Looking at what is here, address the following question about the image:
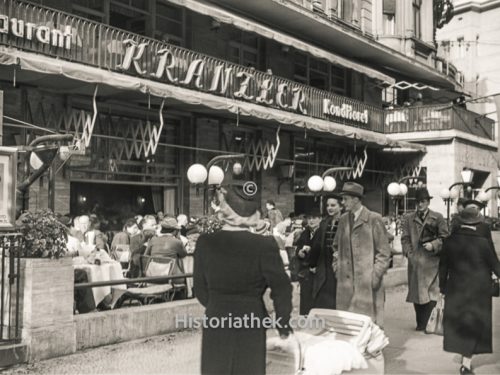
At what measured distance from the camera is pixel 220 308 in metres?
3.74

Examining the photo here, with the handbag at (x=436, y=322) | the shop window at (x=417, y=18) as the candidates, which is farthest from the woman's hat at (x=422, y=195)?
the shop window at (x=417, y=18)

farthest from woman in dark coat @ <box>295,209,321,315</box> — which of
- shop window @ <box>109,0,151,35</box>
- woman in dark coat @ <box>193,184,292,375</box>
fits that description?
shop window @ <box>109,0,151,35</box>

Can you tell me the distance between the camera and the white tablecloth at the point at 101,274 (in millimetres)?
8539

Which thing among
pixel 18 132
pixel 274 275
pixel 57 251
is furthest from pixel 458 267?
pixel 18 132

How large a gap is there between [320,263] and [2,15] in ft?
24.4

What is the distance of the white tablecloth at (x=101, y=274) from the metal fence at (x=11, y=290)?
1815 millimetres

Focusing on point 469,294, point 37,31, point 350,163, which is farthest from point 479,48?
point 469,294

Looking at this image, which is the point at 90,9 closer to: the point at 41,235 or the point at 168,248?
the point at 168,248

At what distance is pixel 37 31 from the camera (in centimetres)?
1140

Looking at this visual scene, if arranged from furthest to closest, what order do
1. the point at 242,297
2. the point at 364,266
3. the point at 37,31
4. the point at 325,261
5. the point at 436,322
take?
the point at 37,31
the point at 436,322
the point at 325,261
the point at 364,266
the point at 242,297

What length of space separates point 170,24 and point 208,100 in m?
3.53

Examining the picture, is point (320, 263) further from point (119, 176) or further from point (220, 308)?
point (119, 176)

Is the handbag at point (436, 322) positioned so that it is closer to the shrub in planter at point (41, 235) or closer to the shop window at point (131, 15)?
the shrub in planter at point (41, 235)

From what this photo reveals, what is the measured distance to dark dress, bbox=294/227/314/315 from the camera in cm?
714
